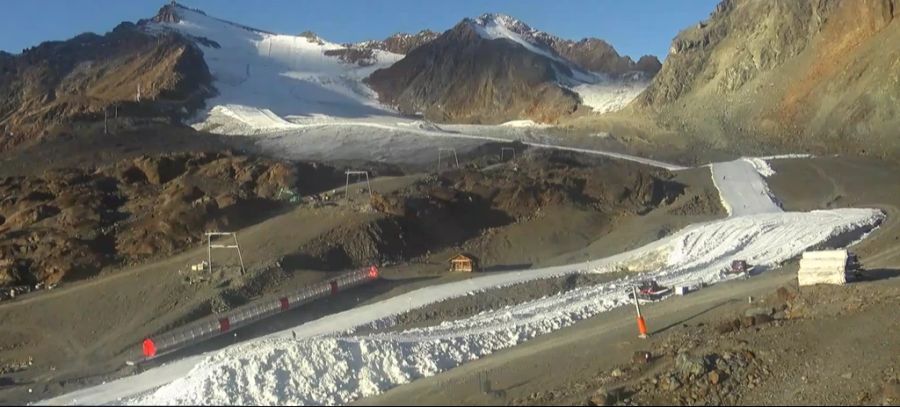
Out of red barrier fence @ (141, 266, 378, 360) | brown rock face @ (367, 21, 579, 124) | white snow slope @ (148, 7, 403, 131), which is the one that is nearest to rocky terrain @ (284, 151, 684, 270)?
red barrier fence @ (141, 266, 378, 360)

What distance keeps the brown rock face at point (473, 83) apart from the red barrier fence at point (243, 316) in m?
77.0

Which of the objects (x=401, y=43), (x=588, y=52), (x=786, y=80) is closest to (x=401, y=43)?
(x=401, y=43)

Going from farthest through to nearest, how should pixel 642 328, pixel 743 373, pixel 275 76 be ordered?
pixel 275 76 → pixel 642 328 → pixel 743 373

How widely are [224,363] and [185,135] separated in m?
59.5

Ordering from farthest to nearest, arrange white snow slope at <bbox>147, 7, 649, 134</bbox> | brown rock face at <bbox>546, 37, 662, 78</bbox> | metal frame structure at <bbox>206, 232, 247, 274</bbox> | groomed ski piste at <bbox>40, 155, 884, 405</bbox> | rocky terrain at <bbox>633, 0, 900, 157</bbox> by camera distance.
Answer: brown rock face at <bbox>546, 37, 662, 78</bbox>
white snow slope at <bbox>147, 7, 649, 134</bbox>
rocky terrain at <bbox>633, 0, 900, 157</bbox>
metal frame structure at <bbox>206, 232, 247, 274</bbox>
groomed ski piste at <bbox>40, 155, 884, 405</bbox>

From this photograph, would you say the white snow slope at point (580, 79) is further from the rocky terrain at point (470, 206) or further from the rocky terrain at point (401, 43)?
the rocky terrain at point (470, 206)

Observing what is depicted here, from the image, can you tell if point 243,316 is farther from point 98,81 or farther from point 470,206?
point 98,81

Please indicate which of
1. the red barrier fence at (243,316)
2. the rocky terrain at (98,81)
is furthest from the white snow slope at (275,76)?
the red barrier fence at (243,316)

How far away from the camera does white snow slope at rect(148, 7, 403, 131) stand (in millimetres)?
100625

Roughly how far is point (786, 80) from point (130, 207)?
53.3 m

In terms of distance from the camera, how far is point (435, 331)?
909 inches

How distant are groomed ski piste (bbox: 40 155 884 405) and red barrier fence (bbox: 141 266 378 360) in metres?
1.44

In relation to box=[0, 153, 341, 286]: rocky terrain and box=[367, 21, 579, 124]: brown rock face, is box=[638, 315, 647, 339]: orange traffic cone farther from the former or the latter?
box=[367, 21, 579, 124]: brown rock face

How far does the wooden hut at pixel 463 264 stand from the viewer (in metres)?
33.3
